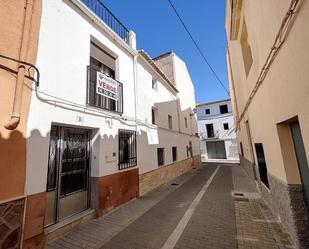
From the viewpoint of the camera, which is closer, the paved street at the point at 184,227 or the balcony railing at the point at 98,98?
the paved street at the point at 184,227

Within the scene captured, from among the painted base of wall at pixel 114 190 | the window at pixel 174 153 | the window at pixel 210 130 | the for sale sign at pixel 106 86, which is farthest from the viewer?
the window at pixel 210 130

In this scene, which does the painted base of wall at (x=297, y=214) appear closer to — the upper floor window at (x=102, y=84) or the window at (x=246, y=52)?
the window at (x=246, y=52)

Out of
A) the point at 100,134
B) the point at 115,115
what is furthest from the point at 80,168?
the point at 115,115

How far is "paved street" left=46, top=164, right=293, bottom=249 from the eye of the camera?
3492 mm

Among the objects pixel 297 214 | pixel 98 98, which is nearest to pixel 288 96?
pixel 297 214

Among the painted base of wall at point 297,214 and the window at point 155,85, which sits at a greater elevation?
the window at point 155,85

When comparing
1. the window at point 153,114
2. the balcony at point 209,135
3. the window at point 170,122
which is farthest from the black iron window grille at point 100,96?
the balcony at point 209,135

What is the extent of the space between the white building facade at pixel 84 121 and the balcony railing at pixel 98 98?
0.03m

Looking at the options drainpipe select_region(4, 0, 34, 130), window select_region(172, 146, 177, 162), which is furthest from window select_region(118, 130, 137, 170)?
window select_region(172, 146, 177, 162)

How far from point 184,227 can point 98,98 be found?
178 inches

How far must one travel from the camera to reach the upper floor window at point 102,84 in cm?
543

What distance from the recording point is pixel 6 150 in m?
3.01

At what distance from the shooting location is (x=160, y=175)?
9055 millimetres

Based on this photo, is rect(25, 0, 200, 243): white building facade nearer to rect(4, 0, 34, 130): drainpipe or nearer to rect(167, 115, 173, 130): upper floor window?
rect(4, 0, 34, 130): drainpipe
